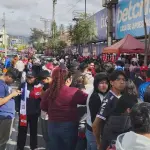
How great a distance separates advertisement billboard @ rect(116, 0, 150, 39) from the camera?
18641mm

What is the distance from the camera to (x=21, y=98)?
6.25 m

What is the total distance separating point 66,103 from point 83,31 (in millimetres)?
27472

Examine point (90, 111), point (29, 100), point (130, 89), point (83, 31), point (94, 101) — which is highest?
point (83, 31)

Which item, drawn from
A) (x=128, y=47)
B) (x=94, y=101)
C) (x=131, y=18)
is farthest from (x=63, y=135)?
(x=131, y=18)

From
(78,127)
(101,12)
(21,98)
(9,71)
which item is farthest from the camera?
(101,12)

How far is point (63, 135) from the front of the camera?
4.32 meters

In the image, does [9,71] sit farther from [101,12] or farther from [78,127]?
[101,12]

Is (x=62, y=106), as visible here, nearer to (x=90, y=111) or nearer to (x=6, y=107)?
(x=90, y=111)

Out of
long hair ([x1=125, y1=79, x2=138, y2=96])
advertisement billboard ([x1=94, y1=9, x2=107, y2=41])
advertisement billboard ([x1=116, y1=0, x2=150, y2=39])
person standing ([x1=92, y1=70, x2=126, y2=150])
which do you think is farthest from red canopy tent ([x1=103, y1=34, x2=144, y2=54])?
advertisement billboard ([x1=94, y1=9, x2=107, y2=41])

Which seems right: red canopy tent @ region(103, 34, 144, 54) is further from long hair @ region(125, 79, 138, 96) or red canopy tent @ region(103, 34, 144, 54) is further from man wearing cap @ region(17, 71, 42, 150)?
long hair @ region(125, 79, 138, 96)

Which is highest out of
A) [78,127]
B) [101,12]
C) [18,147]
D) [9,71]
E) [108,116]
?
[101,12]

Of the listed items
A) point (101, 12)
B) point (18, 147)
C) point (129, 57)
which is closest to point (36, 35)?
point (101, 12)

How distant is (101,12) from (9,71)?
83.6ft

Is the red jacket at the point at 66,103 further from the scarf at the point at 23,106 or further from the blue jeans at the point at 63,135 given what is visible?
the scarf at the point at 23,106
